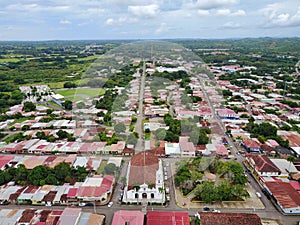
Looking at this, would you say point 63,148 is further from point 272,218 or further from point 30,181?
point 272,218

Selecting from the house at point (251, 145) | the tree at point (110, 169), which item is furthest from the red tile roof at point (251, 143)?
the tree at point (110, 169)

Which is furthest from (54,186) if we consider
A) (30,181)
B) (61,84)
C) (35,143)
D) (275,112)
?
(61,84)

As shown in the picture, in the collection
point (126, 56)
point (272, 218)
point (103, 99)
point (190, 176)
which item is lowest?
point (272, 218)

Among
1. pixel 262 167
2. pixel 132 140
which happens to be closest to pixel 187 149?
pixel 132 140

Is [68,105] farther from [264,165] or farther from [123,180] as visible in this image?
[264,165]

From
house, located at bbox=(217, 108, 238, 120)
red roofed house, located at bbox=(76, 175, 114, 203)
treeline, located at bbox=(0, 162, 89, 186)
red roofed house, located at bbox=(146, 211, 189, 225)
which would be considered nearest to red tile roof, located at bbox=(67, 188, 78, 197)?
red roofed house, located at bbox=(76, 175, 114, 203)

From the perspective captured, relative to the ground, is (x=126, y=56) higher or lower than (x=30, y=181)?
higher

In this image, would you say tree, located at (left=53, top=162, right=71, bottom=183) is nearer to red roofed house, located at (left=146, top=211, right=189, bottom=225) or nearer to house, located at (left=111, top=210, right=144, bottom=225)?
house, located at (left=111, top=210, right=144, bottom=225)
